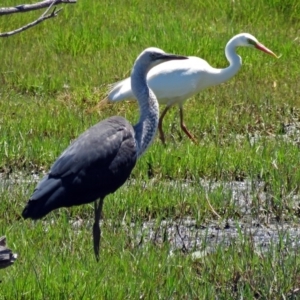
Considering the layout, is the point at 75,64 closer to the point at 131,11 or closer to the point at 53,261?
the point at 131,11

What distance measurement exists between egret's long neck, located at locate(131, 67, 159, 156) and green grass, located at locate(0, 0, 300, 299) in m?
0.50

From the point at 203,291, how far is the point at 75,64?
19.4 feet

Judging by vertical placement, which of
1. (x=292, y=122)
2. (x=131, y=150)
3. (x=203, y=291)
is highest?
(x=131, y=150)

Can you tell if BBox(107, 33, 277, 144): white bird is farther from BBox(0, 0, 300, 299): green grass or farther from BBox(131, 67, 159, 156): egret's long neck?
BBox(131, 67, 159, 156): egret's long neck

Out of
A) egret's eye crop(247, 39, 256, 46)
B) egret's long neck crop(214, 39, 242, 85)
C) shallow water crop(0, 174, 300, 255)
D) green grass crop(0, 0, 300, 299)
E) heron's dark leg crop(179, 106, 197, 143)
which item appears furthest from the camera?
egret's eye crop(247, 39, 256, 46)

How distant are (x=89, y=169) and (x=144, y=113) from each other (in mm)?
756

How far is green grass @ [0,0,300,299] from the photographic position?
4617 millimetres

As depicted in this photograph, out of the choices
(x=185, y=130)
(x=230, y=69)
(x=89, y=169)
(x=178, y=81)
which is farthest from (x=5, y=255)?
(x=230, y=69)

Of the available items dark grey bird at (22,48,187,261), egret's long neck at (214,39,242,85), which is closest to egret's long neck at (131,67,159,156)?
dark grey bird at (22,48,187,261)

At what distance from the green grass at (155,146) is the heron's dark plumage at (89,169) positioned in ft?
0.89

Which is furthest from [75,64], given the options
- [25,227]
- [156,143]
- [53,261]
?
[53,261]

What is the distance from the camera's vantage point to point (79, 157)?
524 centimetres

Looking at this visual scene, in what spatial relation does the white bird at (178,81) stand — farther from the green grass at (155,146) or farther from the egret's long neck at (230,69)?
the green grass at (155,146)

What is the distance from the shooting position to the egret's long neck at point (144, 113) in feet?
18.8
